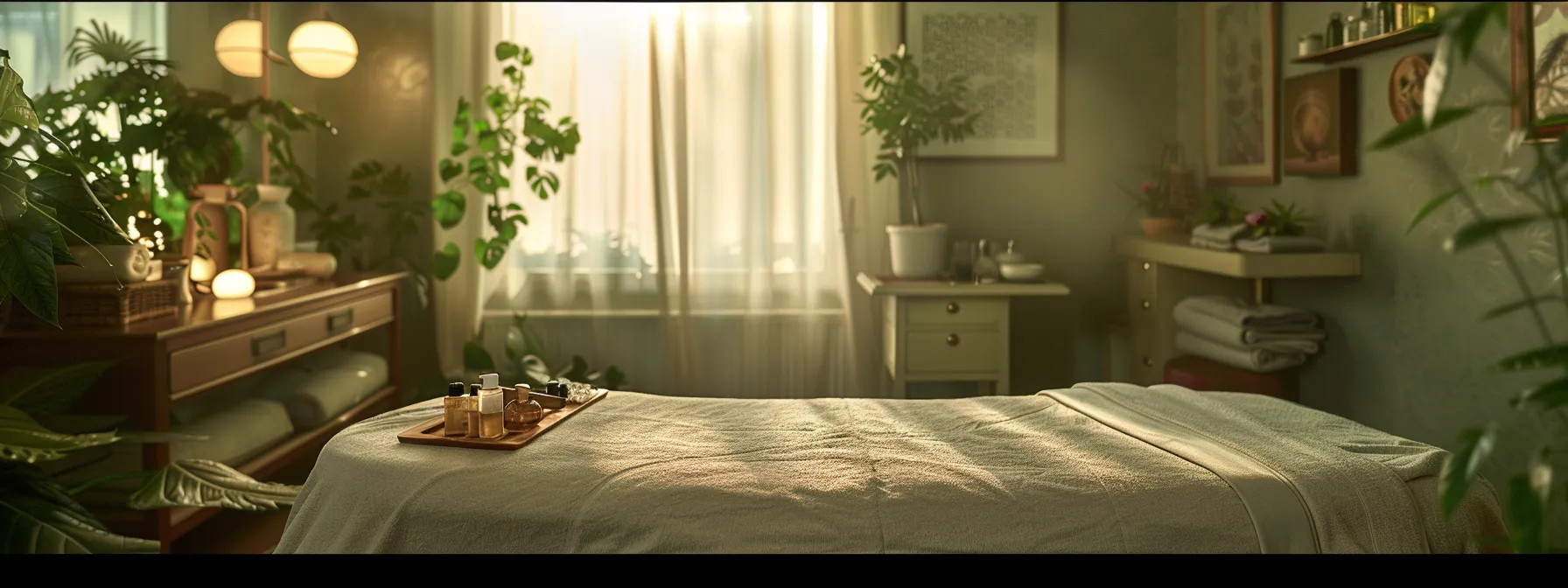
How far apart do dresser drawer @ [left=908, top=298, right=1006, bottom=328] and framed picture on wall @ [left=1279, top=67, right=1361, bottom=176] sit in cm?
109

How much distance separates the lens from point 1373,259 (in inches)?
137

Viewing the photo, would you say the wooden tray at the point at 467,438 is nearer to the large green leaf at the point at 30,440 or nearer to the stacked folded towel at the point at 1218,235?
the large green leaf at the point at 30,440

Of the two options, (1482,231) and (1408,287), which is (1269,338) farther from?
(1482,231)

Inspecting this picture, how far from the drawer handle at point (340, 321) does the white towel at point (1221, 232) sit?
285 cm

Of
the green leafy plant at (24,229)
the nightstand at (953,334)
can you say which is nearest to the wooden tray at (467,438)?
the green leafy plant at (24,229)

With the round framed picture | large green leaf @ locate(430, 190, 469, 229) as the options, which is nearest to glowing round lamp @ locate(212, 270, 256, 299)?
large green leaf @ locate(430, 190, 469, 229)

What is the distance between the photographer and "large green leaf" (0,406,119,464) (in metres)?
1.74

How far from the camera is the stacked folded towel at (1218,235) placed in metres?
3.64

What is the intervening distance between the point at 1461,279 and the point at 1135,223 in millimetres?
1839

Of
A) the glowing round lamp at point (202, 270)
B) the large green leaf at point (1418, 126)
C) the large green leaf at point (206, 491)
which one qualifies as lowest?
the large green leaf at point (206, 491)

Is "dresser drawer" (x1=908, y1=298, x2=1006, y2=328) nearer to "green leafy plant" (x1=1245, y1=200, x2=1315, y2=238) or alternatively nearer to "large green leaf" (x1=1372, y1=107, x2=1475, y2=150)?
"green leafy plant" (x1=1245, y1=200, x2=1315, y2=238)

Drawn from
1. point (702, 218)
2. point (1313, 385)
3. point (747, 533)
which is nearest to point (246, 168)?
point (702, 218)

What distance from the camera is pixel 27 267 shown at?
1673 mm
